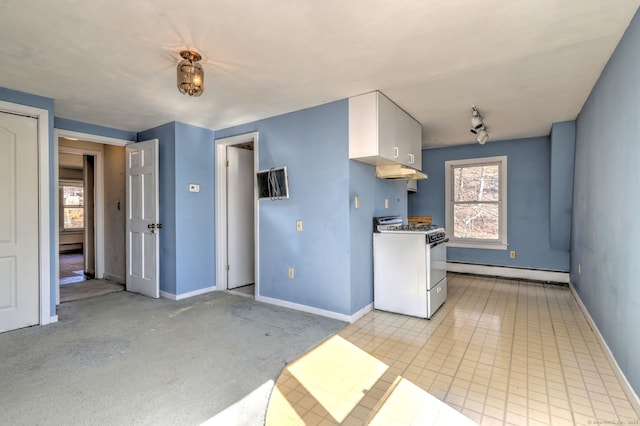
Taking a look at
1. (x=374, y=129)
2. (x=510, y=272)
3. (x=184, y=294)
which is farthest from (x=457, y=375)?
(x=510, y=272)

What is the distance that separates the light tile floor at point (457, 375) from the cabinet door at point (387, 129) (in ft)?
5.86

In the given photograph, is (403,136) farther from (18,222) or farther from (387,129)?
(18,222)

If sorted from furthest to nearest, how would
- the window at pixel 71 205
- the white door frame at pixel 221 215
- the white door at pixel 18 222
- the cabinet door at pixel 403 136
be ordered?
the window at pixel 71 205, the white door frame at pixel 221 215, the cabinet door at pixel 403 136, the white door at pixel 18 222

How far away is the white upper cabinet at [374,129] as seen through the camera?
123 inches

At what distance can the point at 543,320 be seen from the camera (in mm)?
3316

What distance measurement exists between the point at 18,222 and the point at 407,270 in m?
3.96

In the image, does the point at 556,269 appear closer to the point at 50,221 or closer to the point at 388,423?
the point at 388,423

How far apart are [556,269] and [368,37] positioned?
15.8 feet

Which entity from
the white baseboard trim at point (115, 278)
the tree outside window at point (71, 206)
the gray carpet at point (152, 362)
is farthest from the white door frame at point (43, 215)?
the tree outside window at point (71, 206)

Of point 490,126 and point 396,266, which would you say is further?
point 490,126

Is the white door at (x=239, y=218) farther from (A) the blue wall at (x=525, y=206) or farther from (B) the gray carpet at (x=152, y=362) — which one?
(A) the blue wall at (x=525, y=206)

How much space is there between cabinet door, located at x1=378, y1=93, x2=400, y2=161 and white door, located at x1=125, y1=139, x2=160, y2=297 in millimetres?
2908

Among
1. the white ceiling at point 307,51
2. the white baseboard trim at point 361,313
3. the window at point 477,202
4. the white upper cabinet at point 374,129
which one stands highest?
the white ceiling at point 307,51

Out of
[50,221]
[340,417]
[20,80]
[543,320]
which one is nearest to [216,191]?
[50,221]
